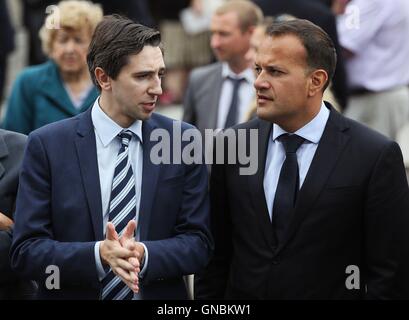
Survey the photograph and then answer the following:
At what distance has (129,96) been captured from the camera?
14.4ft

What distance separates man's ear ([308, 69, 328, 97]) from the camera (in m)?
4.54

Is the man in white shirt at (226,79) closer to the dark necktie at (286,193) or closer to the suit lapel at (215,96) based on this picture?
the suit lapel at (215,96)

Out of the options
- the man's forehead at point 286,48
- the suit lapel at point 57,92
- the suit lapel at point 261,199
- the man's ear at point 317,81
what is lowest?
the suit lapel at point 261,199

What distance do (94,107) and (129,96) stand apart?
236 mm

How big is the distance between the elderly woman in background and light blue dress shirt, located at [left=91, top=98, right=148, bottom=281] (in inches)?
79.0

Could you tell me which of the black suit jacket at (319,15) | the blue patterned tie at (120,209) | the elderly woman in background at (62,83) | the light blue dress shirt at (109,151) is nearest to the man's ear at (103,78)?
the light blue dress shirt at (109,151)

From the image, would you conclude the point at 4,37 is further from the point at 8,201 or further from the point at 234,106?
the point at 8,201

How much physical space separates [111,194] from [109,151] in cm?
21

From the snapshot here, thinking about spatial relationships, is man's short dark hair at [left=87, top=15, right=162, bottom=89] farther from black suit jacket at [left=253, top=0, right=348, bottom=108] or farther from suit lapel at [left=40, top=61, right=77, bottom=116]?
black suit jacket at [left=253, top=0, right=348, bottom=108]

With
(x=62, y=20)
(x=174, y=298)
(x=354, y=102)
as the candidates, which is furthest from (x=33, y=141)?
(x=354, y=102)


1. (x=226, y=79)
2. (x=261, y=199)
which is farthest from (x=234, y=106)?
(x=261, y=199)

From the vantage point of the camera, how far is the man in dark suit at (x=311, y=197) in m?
4.40

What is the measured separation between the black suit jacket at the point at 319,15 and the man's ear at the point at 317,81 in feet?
8.12

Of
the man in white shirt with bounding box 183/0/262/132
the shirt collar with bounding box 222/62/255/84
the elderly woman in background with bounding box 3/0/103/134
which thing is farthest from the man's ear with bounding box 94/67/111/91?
the shirt collar with bounding box 222/62/255/84
